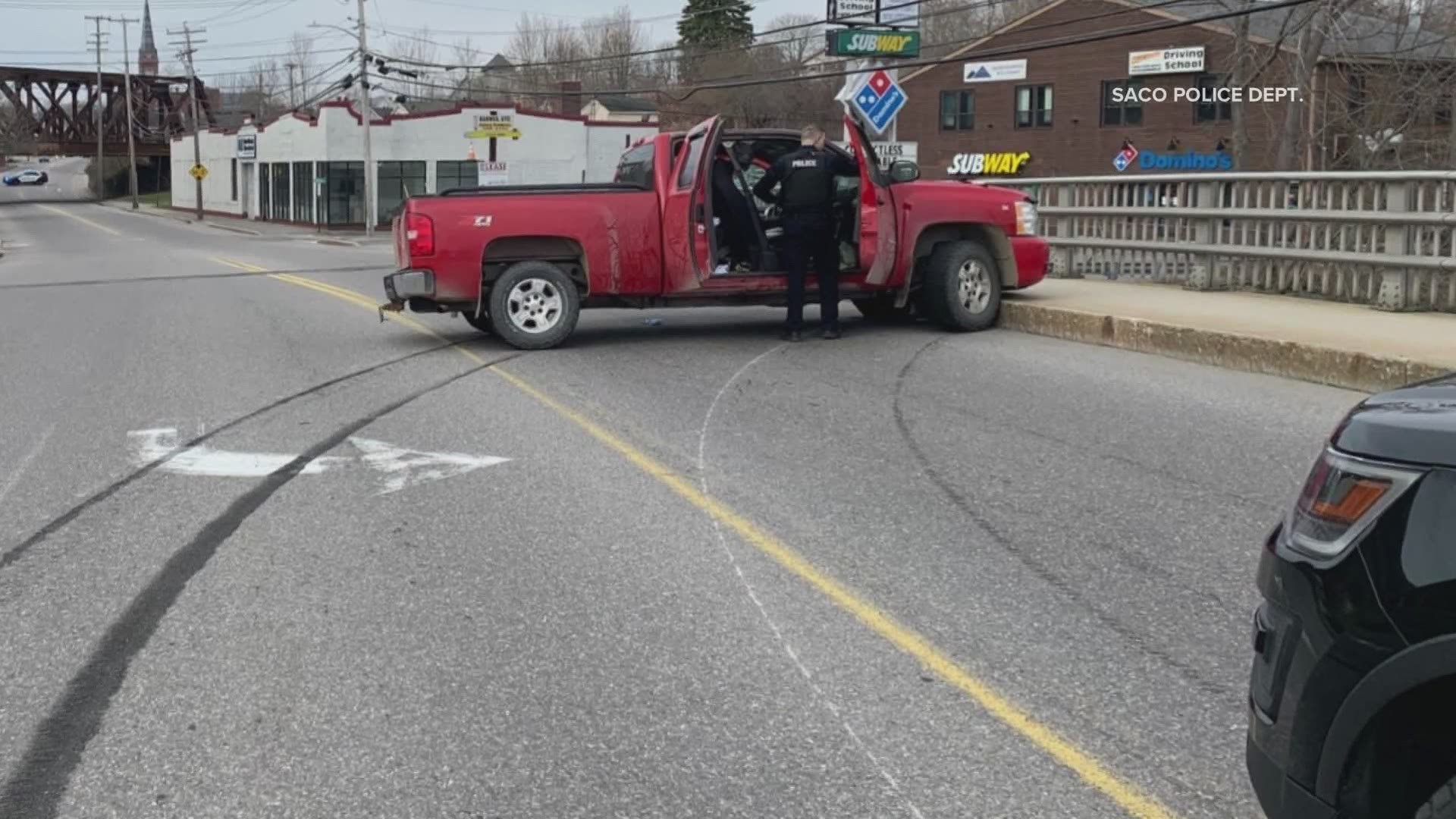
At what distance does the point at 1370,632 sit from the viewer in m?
2.70

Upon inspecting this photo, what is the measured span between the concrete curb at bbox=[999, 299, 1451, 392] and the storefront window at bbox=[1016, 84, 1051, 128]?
152 ft

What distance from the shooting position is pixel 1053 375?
11.1m

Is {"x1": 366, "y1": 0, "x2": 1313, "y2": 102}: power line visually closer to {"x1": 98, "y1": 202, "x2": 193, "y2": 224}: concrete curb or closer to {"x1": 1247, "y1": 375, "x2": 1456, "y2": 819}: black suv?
{"x1": 1247, "y1": 375, "x2": 1456, "y2": 819}: black suv

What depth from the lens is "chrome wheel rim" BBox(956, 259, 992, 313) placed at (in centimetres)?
1353

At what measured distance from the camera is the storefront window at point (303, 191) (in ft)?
203

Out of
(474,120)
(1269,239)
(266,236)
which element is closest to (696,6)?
(474,120)

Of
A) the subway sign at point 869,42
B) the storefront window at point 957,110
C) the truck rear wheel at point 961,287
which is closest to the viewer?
the truck rear wheel at point 961,287

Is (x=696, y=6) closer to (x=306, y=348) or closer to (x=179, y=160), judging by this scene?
(x=179, y=160)

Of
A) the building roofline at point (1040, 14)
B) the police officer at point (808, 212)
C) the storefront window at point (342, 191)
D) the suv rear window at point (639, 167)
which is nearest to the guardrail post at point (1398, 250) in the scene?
the police officer at point (808, 212)

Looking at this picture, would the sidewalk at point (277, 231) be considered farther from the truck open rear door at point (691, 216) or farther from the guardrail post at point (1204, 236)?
the truck open rear door at point (691, 216)

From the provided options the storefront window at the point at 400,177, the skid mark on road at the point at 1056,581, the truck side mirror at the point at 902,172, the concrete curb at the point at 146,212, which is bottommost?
the skid mark on road at the point at 1056,581

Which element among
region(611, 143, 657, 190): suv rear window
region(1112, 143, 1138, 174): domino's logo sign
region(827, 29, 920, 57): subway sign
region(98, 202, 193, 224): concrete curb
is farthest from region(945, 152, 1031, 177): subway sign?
region(611, 143, 657, 190): suv rear window

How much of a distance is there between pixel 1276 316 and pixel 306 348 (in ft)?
29.1

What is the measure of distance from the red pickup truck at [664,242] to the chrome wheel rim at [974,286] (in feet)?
0.04
